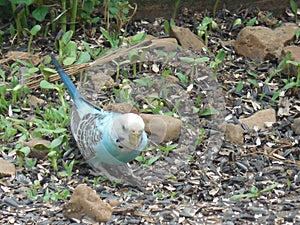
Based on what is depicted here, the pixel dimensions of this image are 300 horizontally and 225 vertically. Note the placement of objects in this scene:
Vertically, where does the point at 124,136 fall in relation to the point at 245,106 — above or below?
above

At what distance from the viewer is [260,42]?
5223 mm

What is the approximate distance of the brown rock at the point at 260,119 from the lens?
4672 millimetres

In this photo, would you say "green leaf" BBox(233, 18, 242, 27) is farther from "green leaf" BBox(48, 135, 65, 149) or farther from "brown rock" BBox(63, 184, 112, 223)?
"brown rock" BBox(63, 184, 112, 223)

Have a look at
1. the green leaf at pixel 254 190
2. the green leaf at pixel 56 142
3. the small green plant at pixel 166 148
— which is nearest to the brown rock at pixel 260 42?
the small green plant at pixel 166 148

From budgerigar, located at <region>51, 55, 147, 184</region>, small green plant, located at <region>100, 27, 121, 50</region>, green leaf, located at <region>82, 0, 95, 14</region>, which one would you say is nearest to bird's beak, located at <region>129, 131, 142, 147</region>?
budgerigar, located at <region>51, 55, 147, 184</region>

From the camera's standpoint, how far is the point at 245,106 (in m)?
4.86

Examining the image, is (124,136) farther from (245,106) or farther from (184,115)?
(245,106)

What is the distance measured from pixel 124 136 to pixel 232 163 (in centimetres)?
67

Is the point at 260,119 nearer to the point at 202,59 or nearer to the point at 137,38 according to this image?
the point at 202,59

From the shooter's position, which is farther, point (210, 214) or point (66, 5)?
point (66, 5)

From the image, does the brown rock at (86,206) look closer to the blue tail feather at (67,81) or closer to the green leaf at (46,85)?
the blue tail feather at (67,81)

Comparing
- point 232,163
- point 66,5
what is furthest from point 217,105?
point 66,5

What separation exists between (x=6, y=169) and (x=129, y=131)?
2.16ft

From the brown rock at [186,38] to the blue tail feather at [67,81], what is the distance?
0.79 metres
